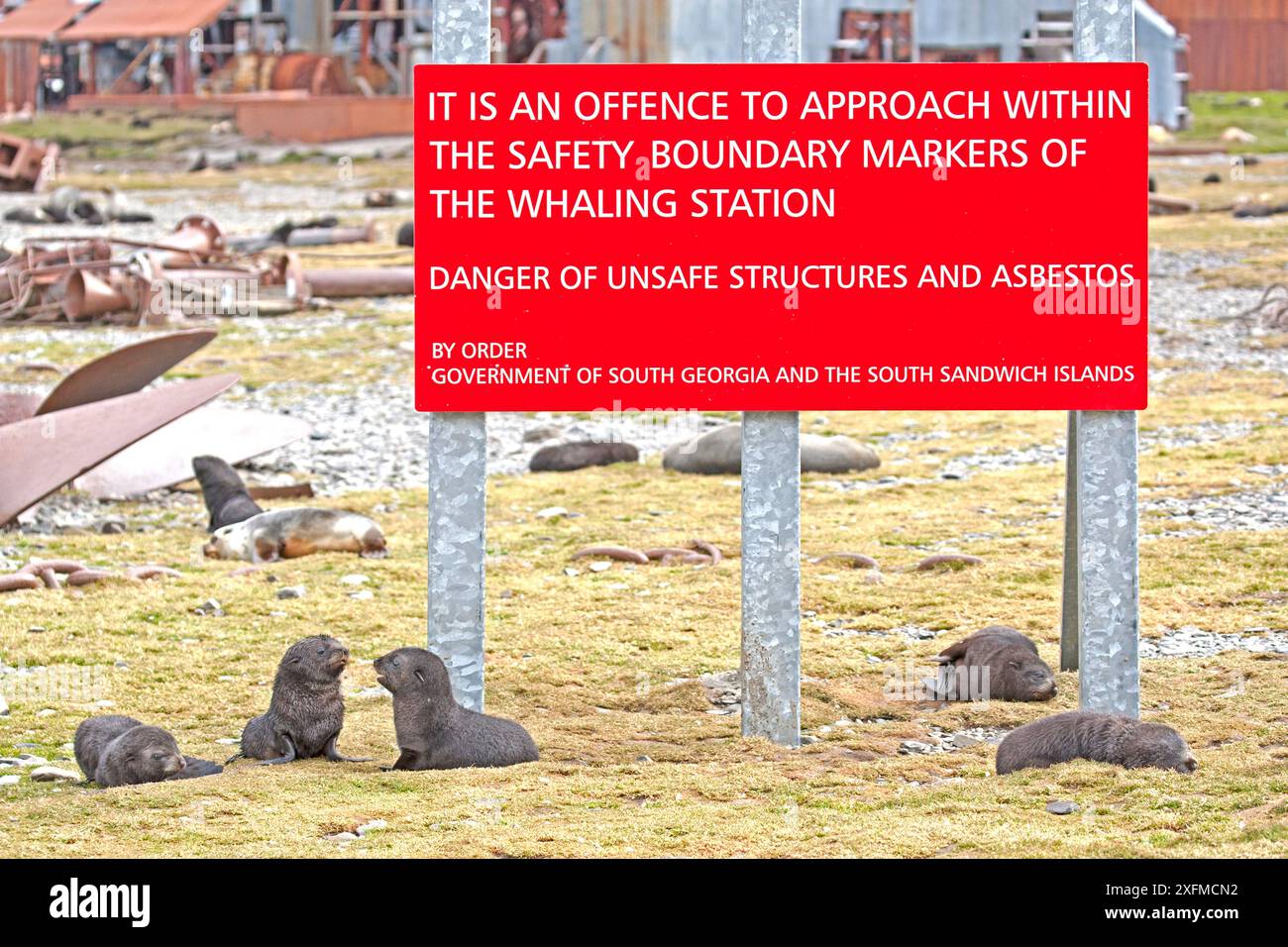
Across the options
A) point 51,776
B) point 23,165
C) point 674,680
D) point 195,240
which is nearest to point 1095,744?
point 674,680

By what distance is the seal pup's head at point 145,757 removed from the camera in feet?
18.8

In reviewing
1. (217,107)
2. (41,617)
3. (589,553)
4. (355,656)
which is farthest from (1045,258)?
(217,107)

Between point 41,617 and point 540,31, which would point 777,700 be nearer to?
point 41,617

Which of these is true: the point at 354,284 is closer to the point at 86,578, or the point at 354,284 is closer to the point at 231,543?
the point at 231,543

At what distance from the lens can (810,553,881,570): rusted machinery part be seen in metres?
9.39

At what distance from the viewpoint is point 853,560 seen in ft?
31.0

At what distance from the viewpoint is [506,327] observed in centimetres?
613

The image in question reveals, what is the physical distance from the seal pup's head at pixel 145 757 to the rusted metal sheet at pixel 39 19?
163ft

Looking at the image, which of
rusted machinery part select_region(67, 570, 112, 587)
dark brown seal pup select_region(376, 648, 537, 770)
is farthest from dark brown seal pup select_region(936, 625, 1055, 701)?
rusted machinery part select_region(67, 570, 112, 587)

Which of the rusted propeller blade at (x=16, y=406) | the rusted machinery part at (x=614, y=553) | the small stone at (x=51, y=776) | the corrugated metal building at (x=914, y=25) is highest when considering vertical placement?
the corrugated metal building at (x=914, y=25)

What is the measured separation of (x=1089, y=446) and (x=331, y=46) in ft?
144

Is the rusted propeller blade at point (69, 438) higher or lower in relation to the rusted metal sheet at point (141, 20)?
lower

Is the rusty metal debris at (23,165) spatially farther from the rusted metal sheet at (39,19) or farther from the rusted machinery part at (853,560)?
the rusted machinery part at (853,560)

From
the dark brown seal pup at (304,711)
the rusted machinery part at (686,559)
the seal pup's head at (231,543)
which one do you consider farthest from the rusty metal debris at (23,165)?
the dark brown seal pup at (304,711)
